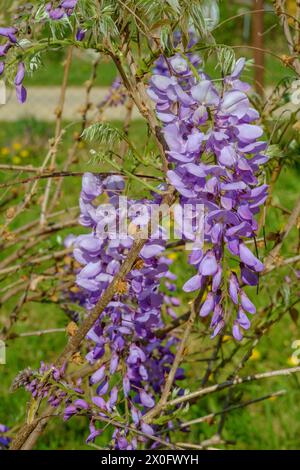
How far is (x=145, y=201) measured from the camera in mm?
1186

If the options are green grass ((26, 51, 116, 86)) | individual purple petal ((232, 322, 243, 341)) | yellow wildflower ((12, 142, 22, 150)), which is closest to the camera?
individual purple petal ((232, 322, 243, 341))

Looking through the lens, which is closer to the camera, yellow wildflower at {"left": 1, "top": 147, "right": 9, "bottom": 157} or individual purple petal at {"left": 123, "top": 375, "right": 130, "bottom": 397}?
individual purple petal at {"left": 123, "top": 375, "right": 130, "bottom": 397}

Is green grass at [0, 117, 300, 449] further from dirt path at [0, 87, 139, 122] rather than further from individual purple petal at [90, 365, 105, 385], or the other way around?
dirt path at [0, 87, 139, 122]

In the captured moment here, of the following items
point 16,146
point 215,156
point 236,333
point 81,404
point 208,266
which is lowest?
point 16,146

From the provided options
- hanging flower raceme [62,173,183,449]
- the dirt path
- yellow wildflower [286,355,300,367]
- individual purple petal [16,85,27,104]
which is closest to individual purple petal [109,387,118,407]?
hanging flower raceme [62,173,183,449]

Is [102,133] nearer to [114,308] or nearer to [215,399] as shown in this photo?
[114,308]

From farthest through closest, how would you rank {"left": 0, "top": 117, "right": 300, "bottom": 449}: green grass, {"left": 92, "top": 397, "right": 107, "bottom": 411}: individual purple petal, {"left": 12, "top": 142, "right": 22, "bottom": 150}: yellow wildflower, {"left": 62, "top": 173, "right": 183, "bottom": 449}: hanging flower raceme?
{"left": 12, "top": 142, "right": 22, "bottom": 150}: yellow wildflower < {"left": 0, "top": 117, "right": 300, "bottom": 449}: green grass < {"left": 92, "top": 397, "right": 107, "bottom": 411}: individual purple petal < {"left": 62, "top": 173, "right": 183, "bottom": 449}: hanging flower raceme

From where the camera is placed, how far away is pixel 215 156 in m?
1.03

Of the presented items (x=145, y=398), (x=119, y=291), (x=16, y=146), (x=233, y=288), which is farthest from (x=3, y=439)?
(x=16, y=146)

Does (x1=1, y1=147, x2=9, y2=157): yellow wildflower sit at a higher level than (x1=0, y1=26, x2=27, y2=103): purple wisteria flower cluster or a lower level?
lower

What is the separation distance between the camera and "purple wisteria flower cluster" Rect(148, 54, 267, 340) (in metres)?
1.00
